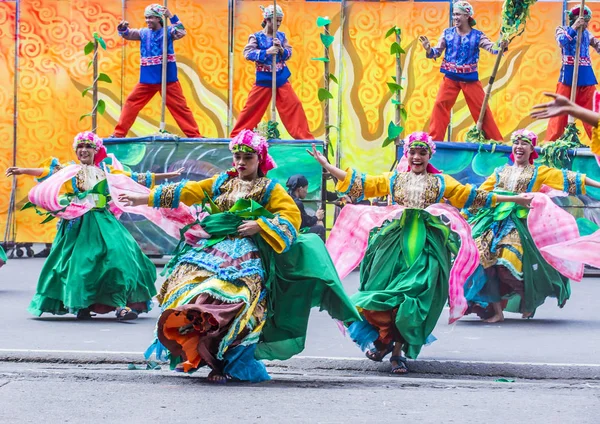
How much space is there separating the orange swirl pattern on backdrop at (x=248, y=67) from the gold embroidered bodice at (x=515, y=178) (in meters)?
5.92

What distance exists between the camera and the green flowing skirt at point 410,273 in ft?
28.6

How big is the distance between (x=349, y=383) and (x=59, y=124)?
1096 cm

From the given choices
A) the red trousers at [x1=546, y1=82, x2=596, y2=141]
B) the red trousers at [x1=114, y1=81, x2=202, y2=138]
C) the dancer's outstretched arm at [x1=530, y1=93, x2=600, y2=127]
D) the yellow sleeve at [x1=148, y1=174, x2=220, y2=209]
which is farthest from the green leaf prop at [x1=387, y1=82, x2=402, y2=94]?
the dancer's outstretched arm at [x1=530, y1=93, x2=600, y2=127]

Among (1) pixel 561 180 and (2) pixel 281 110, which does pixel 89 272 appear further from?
(2) pixel 281 110

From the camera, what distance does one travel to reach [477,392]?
24.6ft

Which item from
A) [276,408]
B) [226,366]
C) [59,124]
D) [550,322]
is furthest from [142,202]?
[59,124]

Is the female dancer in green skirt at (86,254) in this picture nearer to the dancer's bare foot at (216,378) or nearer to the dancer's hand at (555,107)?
the dancer's bare foot at (216,378)

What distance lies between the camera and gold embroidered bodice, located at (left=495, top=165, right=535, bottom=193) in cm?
1179

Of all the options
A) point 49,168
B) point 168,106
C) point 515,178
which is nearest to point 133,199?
point 49,168

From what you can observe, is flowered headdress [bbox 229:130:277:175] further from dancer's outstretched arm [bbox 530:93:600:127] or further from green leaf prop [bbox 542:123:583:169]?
green leaf prop [bbox 542:123:583:169]

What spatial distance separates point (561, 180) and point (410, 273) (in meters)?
3.42

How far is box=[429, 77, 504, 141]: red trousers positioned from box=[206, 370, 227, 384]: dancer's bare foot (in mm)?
8753

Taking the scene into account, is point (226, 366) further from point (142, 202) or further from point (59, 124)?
point (59, 124)

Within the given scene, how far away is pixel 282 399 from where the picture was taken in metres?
7.03
